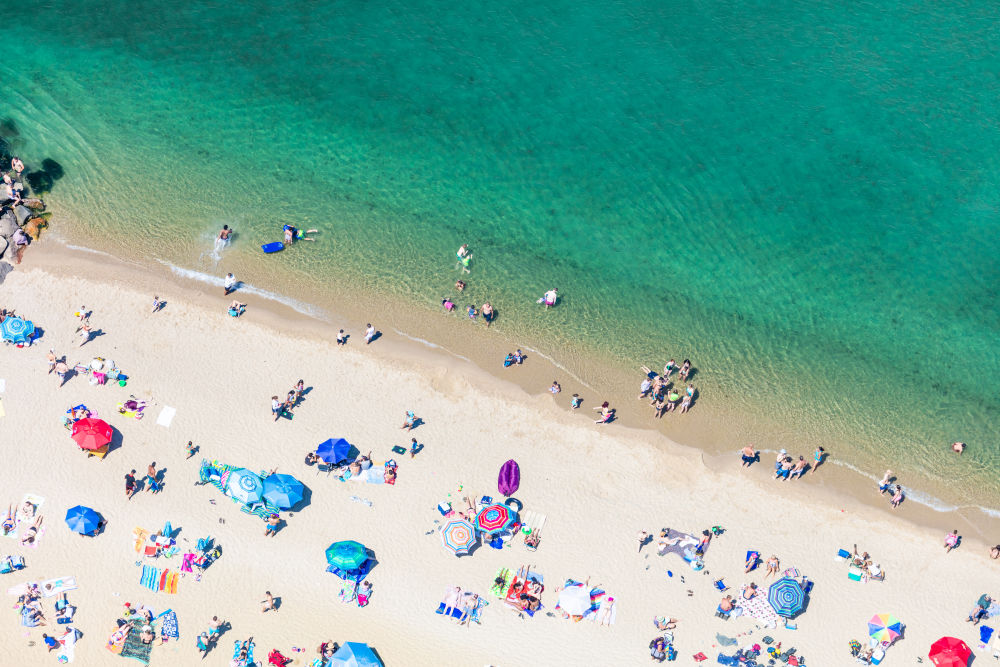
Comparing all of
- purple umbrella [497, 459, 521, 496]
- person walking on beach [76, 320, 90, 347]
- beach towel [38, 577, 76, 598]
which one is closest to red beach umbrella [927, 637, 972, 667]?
purple umbrella [497, 459, 521, 496]

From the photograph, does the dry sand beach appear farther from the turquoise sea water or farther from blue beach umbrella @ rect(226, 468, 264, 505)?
the turquoise sea water

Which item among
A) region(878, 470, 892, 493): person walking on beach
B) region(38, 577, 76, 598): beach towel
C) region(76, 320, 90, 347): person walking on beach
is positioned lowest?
region(878, 470, 892, 493): person walking on beach

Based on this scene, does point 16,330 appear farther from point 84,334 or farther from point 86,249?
point 86,249

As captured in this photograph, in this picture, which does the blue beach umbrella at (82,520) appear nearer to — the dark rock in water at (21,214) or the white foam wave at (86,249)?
the white foam wave at (86,249)

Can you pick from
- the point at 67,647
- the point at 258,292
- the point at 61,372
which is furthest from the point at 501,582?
the point at 61,372

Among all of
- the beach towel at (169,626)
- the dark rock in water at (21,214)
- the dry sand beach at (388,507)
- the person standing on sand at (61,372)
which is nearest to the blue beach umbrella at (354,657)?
the dry sand beach at (388,507)

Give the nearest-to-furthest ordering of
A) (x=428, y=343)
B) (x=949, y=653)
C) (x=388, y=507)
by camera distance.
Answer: (x=949, y=653) < (x=388, y=507) < (x=428, y=343)
